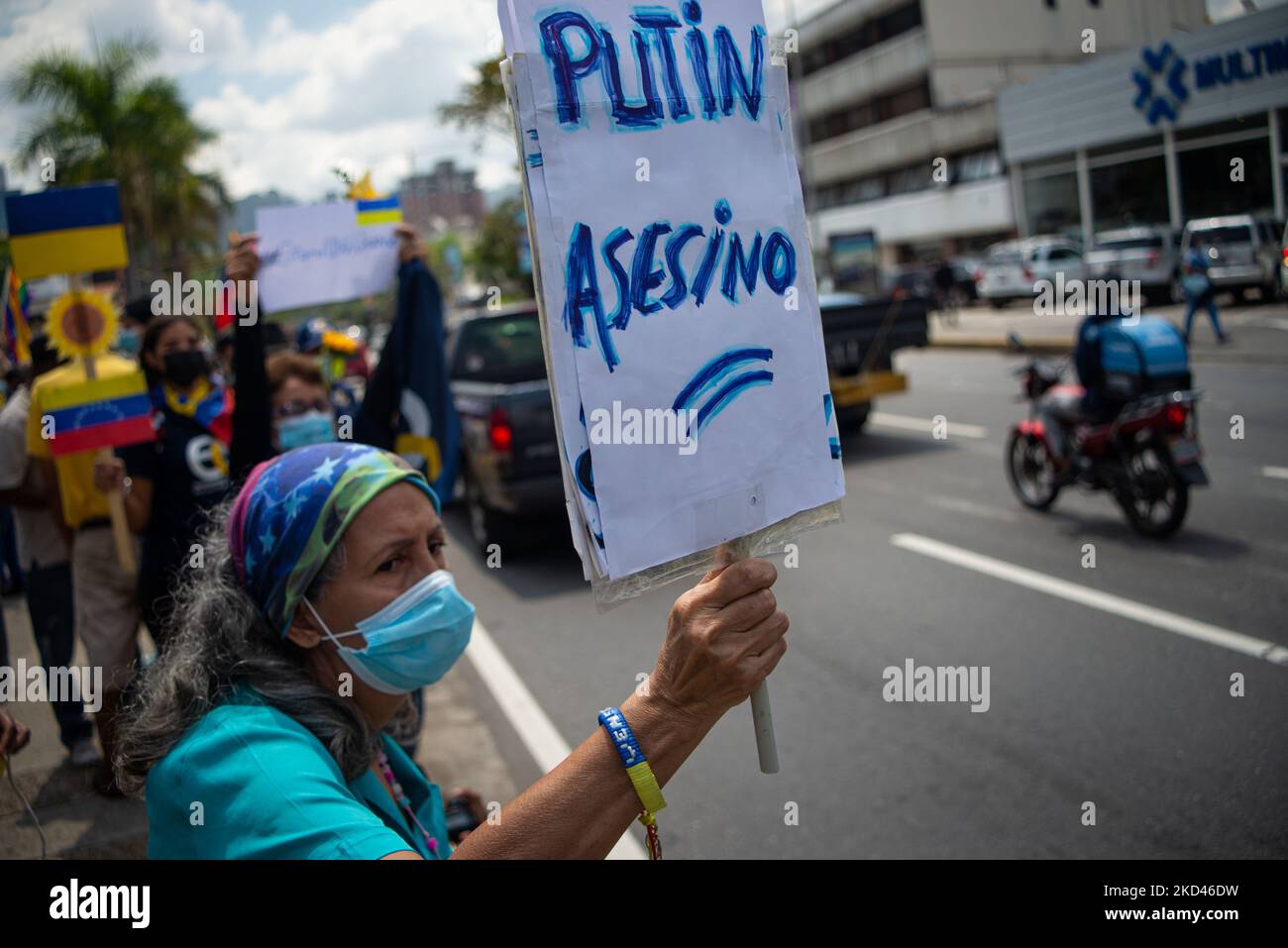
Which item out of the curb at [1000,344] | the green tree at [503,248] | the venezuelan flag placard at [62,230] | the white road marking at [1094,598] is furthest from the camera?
the green tree at [503,248]

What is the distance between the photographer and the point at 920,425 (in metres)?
13.0

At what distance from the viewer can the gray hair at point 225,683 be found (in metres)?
1.65

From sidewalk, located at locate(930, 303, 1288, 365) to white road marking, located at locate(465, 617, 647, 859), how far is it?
8.31 meters

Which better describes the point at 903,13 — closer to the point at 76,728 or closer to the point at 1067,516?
the point at 1067,516

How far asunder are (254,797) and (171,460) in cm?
305

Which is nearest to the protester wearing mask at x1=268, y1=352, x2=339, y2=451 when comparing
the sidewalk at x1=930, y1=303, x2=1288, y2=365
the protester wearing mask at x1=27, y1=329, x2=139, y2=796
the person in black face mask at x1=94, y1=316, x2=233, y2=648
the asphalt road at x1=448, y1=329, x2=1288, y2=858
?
the person in black face mask at x1=94, y1=316, x2=233, y2=648

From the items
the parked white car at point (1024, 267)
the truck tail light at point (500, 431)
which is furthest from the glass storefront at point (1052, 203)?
the truck tail light at point (500, 431)

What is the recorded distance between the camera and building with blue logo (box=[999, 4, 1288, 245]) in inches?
950

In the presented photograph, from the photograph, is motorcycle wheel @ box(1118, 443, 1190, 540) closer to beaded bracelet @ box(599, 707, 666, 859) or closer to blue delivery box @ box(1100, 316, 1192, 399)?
blue delivery box @ box(1100, 316, 1192, 399)

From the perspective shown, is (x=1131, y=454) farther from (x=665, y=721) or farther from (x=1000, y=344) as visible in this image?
(x=1000, y=344)

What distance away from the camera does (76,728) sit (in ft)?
14.4

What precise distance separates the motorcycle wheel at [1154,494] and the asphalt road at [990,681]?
0.16m

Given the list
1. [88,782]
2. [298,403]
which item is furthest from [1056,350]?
[88,782]

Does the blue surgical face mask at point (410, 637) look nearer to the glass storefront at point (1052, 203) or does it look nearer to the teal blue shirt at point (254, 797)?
the teal blue shirt at point (254, 797)
